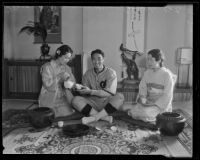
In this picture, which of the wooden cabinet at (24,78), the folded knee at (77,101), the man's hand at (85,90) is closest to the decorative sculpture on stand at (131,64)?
the man's hand at (85,90)

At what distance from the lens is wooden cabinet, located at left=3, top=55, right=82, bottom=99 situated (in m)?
3.93

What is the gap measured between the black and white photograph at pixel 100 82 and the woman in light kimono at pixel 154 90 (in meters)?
0.01

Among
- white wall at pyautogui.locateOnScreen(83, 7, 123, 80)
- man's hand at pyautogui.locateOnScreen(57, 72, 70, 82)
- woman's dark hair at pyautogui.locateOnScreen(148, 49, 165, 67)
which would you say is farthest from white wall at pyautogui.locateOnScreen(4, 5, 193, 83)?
woman's dark hair at pyautogui.locateOnScreen(148, 49, 165, 67)

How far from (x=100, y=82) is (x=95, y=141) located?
0.85 meters

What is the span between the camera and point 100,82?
310 centimetres

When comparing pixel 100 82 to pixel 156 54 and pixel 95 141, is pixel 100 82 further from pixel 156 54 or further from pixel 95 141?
pixel 95 141

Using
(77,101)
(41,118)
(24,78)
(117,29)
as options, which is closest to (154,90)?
(77,101)

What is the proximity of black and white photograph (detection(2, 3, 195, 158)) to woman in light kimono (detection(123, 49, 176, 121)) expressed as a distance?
0.01 m

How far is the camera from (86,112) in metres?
3.03

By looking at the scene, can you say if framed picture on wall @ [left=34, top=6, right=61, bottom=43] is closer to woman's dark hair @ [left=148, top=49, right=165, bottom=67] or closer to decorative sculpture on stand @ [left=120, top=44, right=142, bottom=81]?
decorative sculpture on stand @ [left=120, top=44, right=142, bottom=81]

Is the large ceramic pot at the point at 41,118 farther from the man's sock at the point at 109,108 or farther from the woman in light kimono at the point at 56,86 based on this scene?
the man's sock at the point at 109,108

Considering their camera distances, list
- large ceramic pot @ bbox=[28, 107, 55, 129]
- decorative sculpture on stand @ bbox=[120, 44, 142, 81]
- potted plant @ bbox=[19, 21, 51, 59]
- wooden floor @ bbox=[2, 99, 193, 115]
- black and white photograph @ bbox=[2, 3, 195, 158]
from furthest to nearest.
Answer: potted plant @ bbox=[19, 21, 51, 59] → wooden floor @ bbox=[2, 99, 193, 115] → decorative sculpture on stand @ bbox=[120, 44, 142, 81] → large ceramic pot @ bbox=[28, 107, 55, 129] → black and white photograph @ bbox=[2, 3, 195, 158]

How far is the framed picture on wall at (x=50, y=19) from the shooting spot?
12.4 feet
